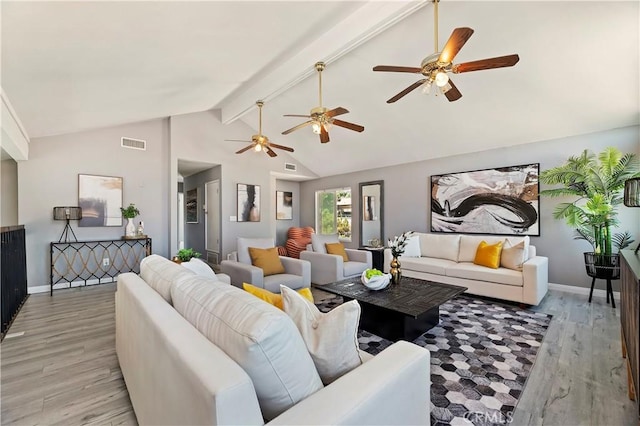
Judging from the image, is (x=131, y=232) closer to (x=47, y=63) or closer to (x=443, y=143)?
(x=47, y=63)

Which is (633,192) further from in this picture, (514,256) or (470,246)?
(470,246)

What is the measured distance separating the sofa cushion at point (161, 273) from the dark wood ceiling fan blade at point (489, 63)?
2.59m

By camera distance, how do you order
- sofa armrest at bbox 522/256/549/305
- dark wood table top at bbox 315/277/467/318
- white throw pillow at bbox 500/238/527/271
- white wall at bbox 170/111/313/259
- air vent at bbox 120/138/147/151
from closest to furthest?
dark wood table top at bbox 315/277/467/318, sofa armrest at bbox 522/256/549/305, white throw pillow at bbox 500/238/527/271, air vent at bbox 120/138/147/151, white wall at bbox 170/111/313/259

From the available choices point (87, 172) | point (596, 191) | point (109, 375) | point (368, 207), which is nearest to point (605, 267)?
point (596, 191)

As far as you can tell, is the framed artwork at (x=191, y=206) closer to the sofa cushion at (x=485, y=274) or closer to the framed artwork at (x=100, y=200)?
the framed artwork at (x=100, y=200)

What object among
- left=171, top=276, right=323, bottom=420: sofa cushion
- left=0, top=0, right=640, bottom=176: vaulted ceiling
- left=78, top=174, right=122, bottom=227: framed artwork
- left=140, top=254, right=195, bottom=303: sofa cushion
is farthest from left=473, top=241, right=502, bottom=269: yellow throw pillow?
left=78, top=174, right=122, bottom=227: framed artwork

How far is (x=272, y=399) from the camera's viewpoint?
890 mm

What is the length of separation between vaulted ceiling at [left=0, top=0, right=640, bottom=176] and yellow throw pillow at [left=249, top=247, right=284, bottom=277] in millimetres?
2391

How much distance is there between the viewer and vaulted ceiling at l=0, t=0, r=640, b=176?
7.02 ft

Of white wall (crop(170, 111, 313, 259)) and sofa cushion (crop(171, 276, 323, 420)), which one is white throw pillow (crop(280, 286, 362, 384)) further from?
white wall (crop(170, 111, 313, 259))

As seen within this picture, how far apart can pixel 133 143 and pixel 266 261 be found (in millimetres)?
3621

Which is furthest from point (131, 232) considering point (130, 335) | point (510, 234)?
point (510, 234)

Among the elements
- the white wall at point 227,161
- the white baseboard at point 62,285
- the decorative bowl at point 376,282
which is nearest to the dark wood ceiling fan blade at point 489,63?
the decorative bowl at point 376,282

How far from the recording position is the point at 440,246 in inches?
189
